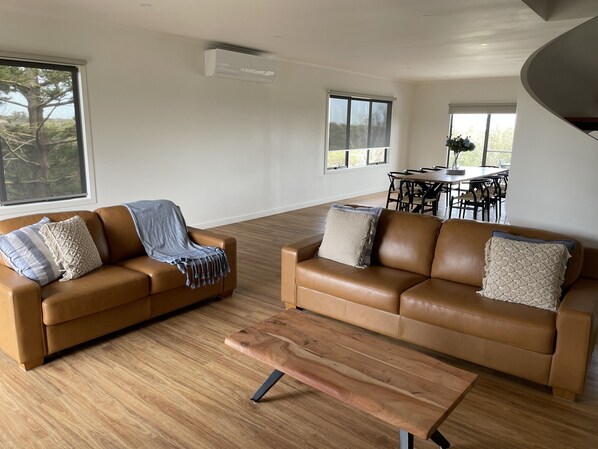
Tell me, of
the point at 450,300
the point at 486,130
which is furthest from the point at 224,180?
the point at 486,130

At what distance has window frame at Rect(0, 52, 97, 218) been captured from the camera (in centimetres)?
439

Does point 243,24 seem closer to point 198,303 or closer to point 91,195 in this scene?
point 91,195

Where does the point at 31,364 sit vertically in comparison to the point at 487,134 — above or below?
below

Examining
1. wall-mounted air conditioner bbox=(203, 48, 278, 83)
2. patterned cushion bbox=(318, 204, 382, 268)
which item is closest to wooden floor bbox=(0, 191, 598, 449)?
patterned cushion bbox=(318, 204, 382, 268)

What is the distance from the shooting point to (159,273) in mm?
3287

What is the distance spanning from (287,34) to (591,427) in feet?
15.2

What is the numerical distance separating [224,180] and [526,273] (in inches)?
183

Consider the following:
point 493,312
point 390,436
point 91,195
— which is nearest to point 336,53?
point 91,195

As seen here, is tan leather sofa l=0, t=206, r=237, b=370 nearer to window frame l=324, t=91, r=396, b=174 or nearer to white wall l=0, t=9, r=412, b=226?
white wall l=0, t=9, r=412, b=226

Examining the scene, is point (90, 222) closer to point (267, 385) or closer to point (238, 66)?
point (267, 385)

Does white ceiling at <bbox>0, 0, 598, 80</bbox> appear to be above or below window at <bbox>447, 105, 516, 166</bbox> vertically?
above

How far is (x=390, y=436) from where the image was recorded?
2203 millimetres

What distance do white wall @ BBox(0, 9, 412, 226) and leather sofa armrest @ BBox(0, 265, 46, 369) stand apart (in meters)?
2.54

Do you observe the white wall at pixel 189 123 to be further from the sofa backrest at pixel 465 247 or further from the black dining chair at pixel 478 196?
the sofa backrest at pixel 465 247
